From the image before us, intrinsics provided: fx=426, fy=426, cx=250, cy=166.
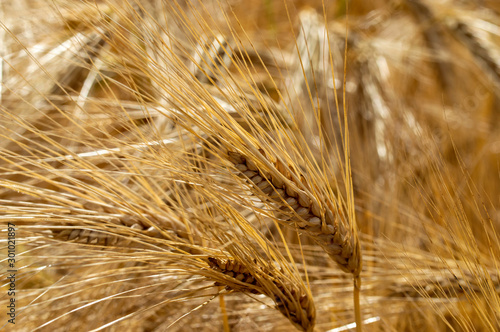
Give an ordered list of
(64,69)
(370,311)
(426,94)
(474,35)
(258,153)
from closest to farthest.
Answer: (258,153) < (370,311) < (64,69) < (474,35) < (426,94)

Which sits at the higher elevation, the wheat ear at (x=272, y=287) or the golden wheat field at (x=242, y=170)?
the golden wheat field at (x=242, y=170)

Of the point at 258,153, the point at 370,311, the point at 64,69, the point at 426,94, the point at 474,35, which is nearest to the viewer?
the point at 258,153

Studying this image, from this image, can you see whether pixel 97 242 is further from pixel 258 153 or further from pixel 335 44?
pixel 335 44

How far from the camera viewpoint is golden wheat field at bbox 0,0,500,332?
400 mm

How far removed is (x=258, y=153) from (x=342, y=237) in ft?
0.43

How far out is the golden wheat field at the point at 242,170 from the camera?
1.31ft

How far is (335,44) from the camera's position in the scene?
104cm

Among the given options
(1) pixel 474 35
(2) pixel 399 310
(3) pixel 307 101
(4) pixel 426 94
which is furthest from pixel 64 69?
(4) pixel 426 94

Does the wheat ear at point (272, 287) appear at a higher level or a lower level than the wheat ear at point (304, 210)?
lower

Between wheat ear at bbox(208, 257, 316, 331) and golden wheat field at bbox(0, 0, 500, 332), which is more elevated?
golden wheat field at bbox(0, 0, 500, 332)

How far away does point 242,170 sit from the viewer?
38cm

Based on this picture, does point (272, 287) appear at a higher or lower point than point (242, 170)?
lower

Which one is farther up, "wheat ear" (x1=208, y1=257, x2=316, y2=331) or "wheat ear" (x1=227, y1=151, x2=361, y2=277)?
"wheat ear" (x1=227, y1=151, x2=361, y2=277)

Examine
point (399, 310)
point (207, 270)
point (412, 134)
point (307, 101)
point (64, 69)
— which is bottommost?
point (399, 310)
